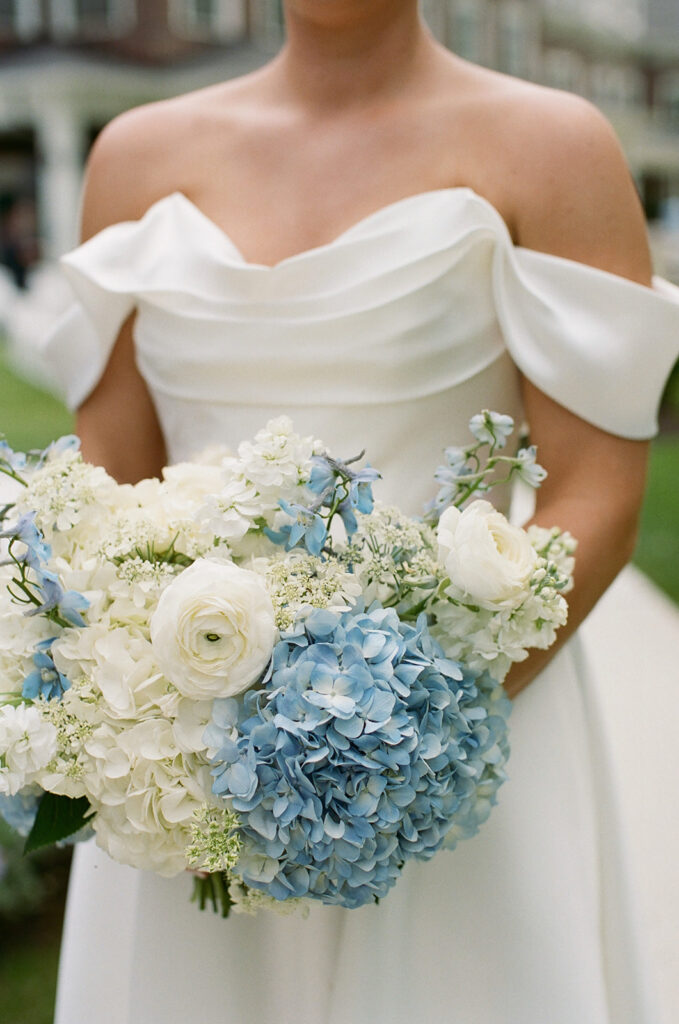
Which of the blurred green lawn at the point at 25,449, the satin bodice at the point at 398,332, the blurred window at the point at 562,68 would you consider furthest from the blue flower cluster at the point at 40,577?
the blurred window at the point at 562,68

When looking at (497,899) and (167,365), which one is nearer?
(497,899)

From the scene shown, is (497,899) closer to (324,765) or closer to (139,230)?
(324,765)

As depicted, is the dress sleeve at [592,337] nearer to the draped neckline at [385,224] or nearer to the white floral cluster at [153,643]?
the draped neckline at [385,224]

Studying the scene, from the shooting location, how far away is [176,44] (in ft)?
75.3

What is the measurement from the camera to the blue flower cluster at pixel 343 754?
121cm

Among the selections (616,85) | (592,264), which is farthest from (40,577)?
(616,85)

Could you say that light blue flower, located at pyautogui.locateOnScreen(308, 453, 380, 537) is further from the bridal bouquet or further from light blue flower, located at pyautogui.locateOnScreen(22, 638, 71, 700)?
light blue flower, located at pyautogui.locateOnScreen(22, 638, 71, 700)

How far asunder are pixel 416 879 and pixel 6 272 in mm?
19082

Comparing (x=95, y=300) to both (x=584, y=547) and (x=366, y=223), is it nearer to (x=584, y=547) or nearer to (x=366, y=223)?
(x=366, y=223)

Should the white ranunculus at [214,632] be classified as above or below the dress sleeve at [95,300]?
above

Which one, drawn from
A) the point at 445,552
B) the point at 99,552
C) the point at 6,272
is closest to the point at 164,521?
the point at 99,552

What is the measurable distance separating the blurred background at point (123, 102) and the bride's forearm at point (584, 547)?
86.8 inches

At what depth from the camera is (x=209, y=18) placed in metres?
23.2

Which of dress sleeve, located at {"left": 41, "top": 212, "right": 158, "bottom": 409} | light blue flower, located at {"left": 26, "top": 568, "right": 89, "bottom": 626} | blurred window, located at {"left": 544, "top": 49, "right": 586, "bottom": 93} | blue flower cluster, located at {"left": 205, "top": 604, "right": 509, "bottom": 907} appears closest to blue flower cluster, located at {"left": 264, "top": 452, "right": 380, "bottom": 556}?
blue flower cluster, located at {"left": 205, "top": 604, "right": 509, "bottom": 907}
